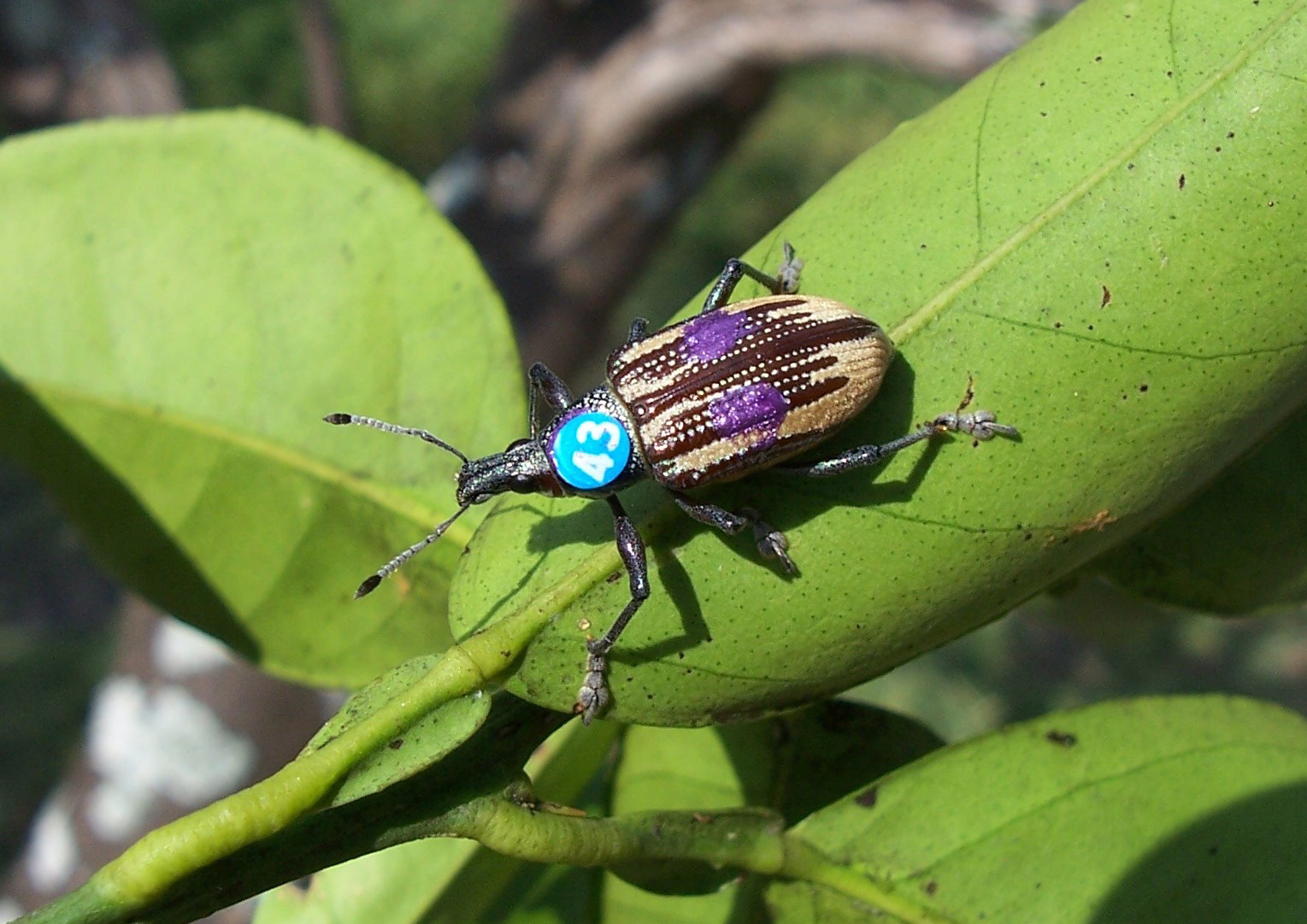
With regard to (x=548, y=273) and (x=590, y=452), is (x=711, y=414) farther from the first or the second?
(x=548, y=273)

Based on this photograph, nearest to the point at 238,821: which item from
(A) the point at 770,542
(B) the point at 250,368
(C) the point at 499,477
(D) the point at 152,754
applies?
(A) the point at 770,542

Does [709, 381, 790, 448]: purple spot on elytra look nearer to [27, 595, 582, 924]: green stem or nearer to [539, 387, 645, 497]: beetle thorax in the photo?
[539, 387, 645, 497]: beetle thorax

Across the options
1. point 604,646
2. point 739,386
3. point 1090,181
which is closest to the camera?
point 1090,181

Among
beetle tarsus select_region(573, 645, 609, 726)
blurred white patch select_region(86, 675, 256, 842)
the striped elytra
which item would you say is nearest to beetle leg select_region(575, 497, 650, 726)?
beetle tarsus select_region(573, 645, 609, 726)

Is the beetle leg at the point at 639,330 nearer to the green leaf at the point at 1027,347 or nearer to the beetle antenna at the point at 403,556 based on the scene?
the beetle antenna at the point at 403,556

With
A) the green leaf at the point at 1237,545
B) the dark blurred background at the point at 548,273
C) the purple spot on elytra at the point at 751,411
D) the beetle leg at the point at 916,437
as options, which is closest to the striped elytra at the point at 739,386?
the purple spot on elytra at the point at 751,411

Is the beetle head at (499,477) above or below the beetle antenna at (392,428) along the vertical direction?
below
